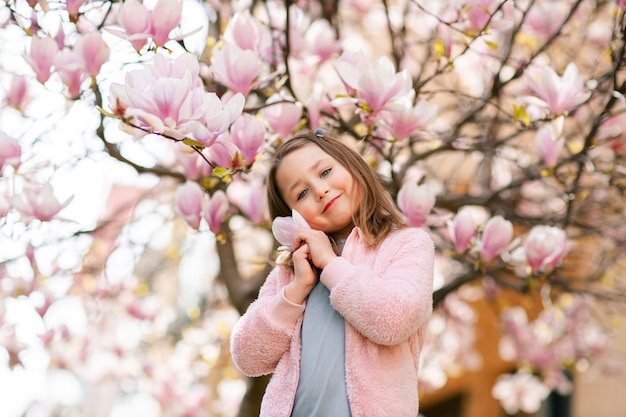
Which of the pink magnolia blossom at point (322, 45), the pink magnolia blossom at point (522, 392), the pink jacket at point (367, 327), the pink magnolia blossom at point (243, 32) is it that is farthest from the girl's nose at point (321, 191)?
the pink magnolia blossom at point (522, 392)

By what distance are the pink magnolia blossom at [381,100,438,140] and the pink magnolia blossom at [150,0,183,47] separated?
520 mm

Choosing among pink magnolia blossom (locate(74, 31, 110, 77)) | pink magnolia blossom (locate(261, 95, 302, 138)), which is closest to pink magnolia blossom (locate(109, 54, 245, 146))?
pink magnolia blossom (locate(74, 31, 110, 77))

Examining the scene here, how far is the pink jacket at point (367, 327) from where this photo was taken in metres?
1.44

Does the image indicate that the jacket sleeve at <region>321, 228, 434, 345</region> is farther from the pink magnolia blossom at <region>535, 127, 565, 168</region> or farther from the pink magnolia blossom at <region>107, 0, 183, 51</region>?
the pink magnolia blossom at <region>535, 127, 565, 168</region>

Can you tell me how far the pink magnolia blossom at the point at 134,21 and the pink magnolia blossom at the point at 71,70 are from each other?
0.17 meters

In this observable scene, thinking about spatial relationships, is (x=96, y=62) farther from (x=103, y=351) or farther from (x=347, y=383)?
(x=103, y=351)

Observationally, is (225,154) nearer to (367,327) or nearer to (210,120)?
(210,120)

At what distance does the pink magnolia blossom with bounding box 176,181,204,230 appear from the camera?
6.51 ft

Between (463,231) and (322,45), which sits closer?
(463,231)

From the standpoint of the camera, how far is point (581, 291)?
2.74 metres

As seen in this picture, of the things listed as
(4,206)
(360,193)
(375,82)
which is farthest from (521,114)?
(4,206)

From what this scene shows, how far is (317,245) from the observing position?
1533 millimetres

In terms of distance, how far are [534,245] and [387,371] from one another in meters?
0.81

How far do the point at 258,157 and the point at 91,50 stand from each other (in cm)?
47
